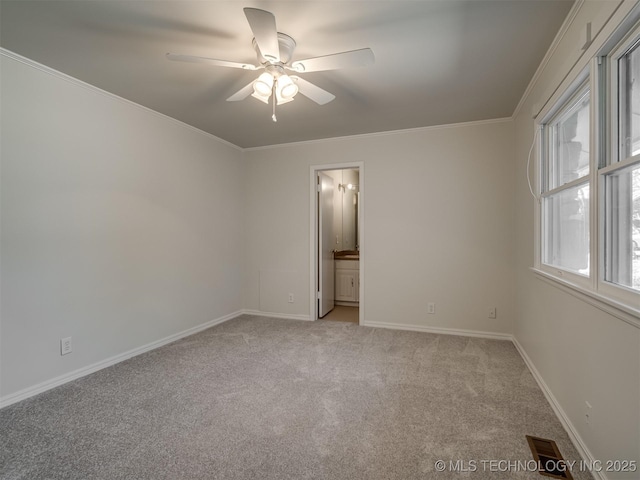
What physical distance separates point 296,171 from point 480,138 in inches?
93.2

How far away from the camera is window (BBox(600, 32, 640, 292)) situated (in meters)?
1.30

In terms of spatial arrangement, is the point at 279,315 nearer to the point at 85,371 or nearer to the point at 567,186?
the point at 85,371

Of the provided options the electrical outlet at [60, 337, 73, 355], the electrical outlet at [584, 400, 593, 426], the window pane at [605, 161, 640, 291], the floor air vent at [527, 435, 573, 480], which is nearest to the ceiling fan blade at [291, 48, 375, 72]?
the window pane at [605, 161, 640, 291]

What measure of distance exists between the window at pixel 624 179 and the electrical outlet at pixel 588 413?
66cm

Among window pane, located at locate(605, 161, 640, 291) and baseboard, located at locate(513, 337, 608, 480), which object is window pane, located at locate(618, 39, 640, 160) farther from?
baseboard, located at locate(513, 337, 608, 480)

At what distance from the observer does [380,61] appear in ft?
7.34

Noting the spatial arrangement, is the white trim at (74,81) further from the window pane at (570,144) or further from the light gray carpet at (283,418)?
the window pane at (570,144)

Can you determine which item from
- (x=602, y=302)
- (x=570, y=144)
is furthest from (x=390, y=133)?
(x=602, y=302)

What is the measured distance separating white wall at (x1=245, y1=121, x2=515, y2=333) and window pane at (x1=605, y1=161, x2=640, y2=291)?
203 centimetres

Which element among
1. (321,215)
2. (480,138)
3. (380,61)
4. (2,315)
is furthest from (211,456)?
(480,138)

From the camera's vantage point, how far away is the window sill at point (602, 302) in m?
1.18

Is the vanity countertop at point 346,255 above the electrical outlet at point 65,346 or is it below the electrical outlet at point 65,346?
above

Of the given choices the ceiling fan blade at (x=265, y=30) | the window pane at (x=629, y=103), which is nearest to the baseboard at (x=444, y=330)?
the window pane at (x=629, y=103)

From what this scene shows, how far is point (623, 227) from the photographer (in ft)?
4.59
